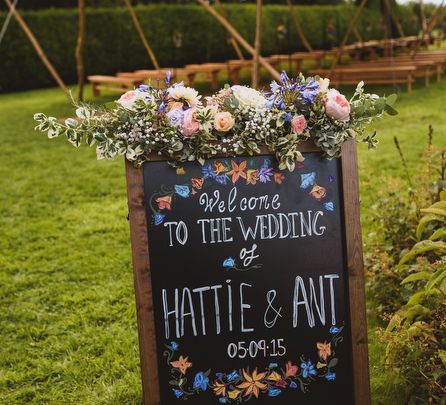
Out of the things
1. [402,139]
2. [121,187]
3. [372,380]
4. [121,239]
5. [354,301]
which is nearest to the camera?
[354,301]

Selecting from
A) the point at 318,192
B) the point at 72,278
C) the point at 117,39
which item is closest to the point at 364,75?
the point at 117,39

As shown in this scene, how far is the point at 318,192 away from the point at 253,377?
734 millimetres

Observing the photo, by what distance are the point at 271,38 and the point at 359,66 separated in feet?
27.8

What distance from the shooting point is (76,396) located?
2.90 meters

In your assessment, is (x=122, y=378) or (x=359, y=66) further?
(x=359, y=66)

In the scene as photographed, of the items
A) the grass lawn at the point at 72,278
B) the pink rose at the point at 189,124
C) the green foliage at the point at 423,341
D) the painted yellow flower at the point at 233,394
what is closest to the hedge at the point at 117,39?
the grass lawn at the point at 72,278

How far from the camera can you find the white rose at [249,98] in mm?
2141

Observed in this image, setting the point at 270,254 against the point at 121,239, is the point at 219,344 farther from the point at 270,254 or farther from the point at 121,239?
the point at 121,239

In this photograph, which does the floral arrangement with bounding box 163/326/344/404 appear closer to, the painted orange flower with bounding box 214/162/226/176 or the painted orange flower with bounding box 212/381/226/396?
the painted orange flower with bounding box 212/381/226/396

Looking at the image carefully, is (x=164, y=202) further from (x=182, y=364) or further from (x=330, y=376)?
(x=330, y=376)

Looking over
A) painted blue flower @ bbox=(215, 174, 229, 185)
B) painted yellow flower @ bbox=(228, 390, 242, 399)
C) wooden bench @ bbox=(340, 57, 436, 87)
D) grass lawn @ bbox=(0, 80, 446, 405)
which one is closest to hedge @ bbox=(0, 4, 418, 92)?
wooden bench @ bbox=(340, 57, 436, 87)

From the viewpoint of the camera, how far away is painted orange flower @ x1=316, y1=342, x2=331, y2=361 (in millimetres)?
2285

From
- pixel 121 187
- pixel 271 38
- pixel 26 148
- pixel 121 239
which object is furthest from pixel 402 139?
pixel 271 38

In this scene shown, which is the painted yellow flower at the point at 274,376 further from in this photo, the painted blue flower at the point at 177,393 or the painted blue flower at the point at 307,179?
the painted blue flower at the point at 307,179
